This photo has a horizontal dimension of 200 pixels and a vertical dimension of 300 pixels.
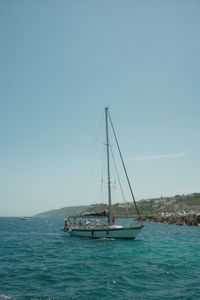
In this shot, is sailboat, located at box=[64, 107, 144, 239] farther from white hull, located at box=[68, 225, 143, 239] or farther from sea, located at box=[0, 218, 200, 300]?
sea, located at box=[0, 218, 200, 300]

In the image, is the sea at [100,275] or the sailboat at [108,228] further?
the sailboat at [108,228]

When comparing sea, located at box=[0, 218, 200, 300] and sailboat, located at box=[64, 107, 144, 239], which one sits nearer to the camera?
sea, located at box=[0, 218, 200, 300]

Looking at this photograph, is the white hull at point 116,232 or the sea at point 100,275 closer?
the sea at point 100,275

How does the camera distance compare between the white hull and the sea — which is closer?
the sea

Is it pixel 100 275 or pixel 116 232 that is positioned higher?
pixel 116 232

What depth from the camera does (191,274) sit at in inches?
816

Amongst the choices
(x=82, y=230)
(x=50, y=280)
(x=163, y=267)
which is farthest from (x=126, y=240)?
(x=50, y=280)

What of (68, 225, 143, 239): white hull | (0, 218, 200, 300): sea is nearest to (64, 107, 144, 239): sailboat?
(68, 225, 143, 239): white hull

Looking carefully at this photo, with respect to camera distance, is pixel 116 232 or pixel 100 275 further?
pixel 116 232

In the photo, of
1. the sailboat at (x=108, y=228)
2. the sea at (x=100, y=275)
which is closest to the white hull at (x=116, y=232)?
the sailboat at (x=108, y=228)

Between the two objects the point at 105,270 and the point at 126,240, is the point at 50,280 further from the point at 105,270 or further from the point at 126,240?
the point at 126,240

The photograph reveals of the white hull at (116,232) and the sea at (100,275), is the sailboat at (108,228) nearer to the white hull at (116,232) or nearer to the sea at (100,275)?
the white hull at (116,232)

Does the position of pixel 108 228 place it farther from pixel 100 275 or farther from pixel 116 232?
pixel 100 275

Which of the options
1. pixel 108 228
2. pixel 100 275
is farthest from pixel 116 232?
pixel 100 275
